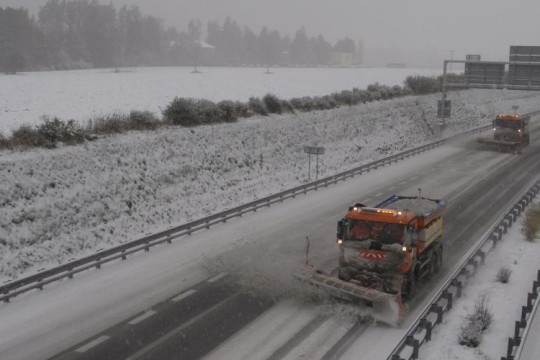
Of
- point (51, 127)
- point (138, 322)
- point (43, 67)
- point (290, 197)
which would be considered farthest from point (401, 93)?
point (43, 67)

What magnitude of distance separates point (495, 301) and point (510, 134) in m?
28.0

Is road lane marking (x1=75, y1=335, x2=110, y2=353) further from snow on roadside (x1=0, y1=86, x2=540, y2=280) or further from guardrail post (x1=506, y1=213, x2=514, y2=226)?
guardrail post (x1=506, y1=213, x2=514, y2=226)

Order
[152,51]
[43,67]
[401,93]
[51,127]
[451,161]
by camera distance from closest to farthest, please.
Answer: [51,127], [451,161], [401,93], [43,67], [152,51]

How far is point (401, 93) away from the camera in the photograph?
193ft

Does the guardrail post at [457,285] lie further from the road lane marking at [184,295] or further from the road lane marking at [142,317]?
the road lane marking at [142,317]

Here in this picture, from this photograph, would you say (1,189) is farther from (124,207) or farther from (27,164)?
(124,207)

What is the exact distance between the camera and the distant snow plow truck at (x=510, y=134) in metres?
37.4

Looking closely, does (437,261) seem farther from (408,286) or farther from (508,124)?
(508,124)

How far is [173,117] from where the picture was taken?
30531 millimetres

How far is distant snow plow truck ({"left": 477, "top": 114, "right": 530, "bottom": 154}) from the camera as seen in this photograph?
37.4 metres

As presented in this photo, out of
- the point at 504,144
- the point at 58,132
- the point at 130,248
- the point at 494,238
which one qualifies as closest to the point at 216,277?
the point at 130,248

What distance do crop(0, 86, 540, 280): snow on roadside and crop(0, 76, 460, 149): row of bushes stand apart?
74 centimetres

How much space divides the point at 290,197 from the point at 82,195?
9145 mm

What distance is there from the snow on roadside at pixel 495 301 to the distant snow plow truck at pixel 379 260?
1.17 m
